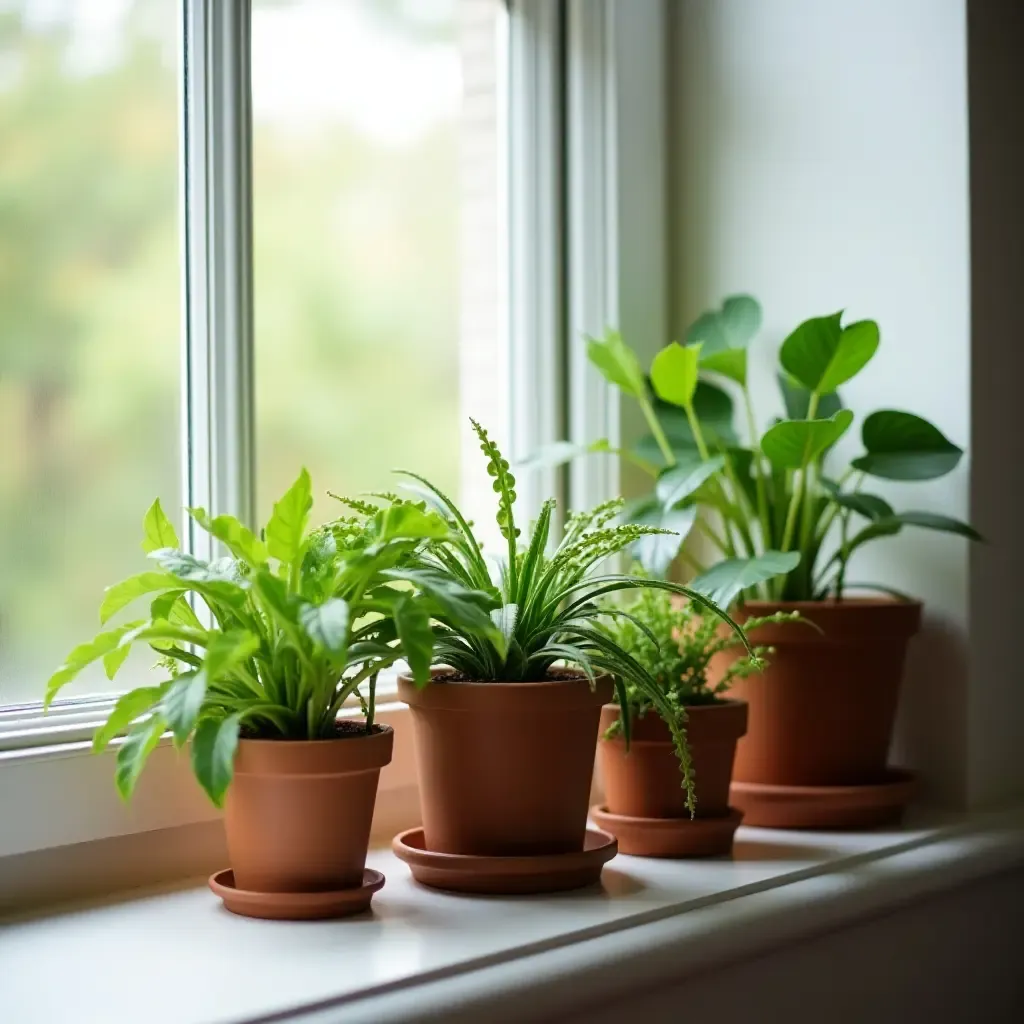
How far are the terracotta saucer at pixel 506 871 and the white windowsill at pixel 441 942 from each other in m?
0.01

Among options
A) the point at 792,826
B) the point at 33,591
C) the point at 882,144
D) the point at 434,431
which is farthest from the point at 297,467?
the point at 882,144

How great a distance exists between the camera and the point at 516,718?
1.08 metres

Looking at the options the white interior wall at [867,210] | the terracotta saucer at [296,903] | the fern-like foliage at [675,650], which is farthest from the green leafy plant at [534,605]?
the white interior wall at [867,210]

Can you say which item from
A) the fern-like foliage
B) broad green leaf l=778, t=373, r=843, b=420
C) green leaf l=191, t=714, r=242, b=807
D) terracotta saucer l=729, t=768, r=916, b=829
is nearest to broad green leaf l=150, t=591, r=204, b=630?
green leaf l=191, t=714, r=242, b=807

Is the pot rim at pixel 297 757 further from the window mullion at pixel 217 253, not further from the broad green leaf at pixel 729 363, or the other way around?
the broad green leaf at pixel 729 363

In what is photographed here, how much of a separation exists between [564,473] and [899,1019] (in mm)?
710

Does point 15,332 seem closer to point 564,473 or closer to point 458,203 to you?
A: point 458,203

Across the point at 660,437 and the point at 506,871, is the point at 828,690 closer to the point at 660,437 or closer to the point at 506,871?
the point at 660,437

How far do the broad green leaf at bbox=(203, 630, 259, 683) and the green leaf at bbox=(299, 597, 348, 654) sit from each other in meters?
0.04

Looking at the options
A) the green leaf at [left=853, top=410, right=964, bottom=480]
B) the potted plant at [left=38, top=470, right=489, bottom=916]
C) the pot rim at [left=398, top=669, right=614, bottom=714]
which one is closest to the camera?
the potted plant at [left=38, top=470, right=489, bottom=916]

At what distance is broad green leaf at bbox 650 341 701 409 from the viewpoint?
1351 millimetres

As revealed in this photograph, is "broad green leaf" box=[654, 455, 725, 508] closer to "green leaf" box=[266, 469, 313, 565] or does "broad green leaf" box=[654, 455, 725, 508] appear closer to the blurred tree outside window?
the blurred tree outside window

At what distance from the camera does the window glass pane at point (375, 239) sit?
1324 millimetres

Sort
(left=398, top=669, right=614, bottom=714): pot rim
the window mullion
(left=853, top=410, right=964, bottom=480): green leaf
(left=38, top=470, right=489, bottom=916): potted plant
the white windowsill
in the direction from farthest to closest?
(left=853, top=410, right=964, bottom=480): green leaf, the window mullion, (left=398, top=669, right=614, bottom=714): pot rim, (left=38, top=470, right=489, bottom=916): potted plant, the white windowsill
